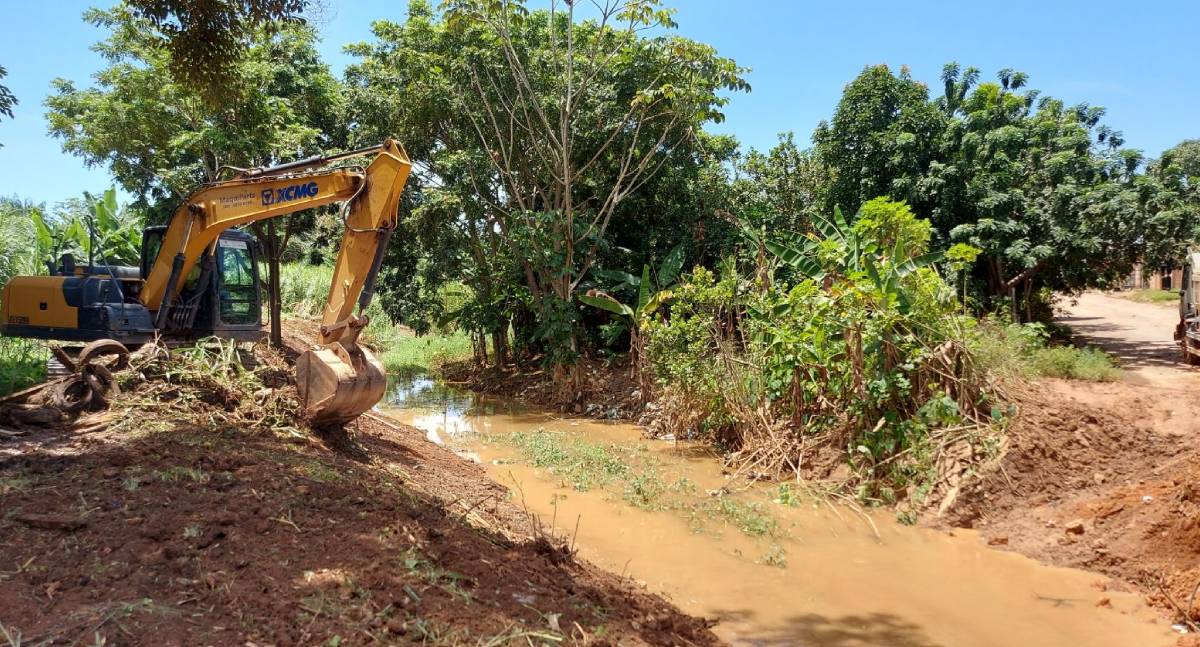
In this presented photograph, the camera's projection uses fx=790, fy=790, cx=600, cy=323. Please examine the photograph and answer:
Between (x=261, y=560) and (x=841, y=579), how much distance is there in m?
4.39

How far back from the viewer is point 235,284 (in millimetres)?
10320

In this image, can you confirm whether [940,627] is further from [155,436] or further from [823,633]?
[155,436]

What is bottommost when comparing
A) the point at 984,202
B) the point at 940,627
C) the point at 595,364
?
the point at 940,627

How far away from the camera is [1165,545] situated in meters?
6.20

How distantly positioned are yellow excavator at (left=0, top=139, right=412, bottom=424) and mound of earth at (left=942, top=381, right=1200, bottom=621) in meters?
6.07

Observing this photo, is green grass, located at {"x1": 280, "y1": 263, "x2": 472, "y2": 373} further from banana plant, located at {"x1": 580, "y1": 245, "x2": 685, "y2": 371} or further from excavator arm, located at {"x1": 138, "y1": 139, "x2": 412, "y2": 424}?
excavator arm, located at {"x1": 138, "y1": 139, "x2": 412, "y2": 424}

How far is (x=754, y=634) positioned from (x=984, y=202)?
12.4 metres

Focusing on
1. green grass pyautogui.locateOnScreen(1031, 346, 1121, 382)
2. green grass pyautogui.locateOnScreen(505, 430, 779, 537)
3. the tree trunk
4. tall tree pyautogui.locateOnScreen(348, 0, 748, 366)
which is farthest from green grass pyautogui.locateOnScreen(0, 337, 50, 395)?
green grass pyautogui.locateOnScreen(1031, 346, 1121, 382)

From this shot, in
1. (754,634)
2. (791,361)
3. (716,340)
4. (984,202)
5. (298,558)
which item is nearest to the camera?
(298,558)

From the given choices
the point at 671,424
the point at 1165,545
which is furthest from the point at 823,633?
the point at 671,424

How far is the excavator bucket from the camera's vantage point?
293 inches

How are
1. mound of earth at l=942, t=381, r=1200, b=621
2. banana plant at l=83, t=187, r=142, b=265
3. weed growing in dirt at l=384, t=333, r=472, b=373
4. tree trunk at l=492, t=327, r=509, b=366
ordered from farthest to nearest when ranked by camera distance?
weed growing in dirt at l=384, t=333, r=472, b=373 < banana plant at l=83, t=187, r=142, b=265 < tree trunk at l=492, t=327, r=509, b=366 < mound of earth at l=942, t=381, r=1200, b=621

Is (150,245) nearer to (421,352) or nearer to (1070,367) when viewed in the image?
(1070,367)

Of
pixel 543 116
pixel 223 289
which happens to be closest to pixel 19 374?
pixel 223 289
